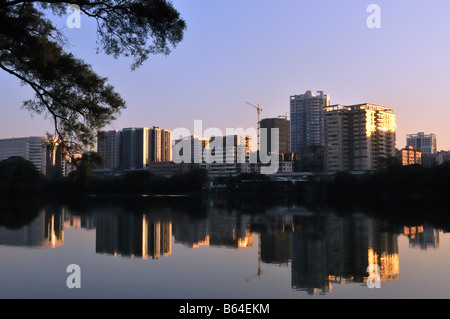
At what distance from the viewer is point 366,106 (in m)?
72.9

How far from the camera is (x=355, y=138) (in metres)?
71.5

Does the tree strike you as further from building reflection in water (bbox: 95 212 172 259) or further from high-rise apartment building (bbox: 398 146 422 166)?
high-rise apartment building (bbox: 398 146 422 166)

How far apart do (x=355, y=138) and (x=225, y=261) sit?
214ft

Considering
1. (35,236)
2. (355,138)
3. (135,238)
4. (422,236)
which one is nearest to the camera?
(135,238)

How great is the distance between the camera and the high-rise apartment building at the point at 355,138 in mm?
70562

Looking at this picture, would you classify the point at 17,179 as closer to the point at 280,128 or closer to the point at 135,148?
the point at 135,148

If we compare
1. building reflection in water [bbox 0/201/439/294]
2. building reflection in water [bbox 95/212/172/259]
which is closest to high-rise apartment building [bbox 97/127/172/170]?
building reflection in water [bbox 0/201/439/294]

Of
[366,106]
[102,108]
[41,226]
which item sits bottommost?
[41,226]

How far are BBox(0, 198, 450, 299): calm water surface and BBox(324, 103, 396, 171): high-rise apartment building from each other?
184 feet

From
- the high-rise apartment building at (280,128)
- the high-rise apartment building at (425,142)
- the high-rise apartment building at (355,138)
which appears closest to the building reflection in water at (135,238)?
the high-rise apartment building at (355,138)

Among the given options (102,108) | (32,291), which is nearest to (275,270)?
(32,291)

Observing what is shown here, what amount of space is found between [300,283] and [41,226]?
12562 mm

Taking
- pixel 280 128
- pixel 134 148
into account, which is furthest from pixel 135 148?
pixel 280 128
